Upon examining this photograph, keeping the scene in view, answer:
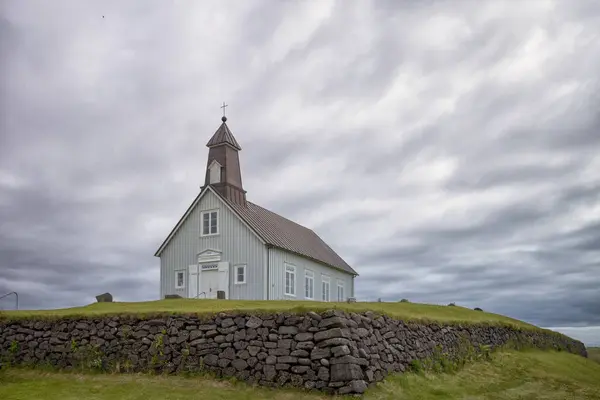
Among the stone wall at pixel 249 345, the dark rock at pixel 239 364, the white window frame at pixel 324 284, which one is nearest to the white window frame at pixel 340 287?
the white window frame at pixel 324 284

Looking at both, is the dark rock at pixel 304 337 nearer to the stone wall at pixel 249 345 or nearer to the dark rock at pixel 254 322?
the stone wall at pixel 249 345

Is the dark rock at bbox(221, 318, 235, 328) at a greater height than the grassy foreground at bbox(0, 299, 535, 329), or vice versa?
the grassy foreground at bbox(0, 299, 535, 329)

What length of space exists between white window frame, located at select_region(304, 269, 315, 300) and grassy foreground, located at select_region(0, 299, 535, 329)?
1049cm

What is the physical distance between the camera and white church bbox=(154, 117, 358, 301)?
32.8 m

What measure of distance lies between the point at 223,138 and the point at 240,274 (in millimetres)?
8434

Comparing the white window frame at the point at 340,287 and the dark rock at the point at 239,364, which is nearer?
the dark rock at the point at 239,364

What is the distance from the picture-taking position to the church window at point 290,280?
3409 centimetres

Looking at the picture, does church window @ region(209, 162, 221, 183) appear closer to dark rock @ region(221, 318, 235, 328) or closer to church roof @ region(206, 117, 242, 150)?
church roof @ region(206, 117, 242, 150)

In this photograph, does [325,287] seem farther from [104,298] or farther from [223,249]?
[104,298]

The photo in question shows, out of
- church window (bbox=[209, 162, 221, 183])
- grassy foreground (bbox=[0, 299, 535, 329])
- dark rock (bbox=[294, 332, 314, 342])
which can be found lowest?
dark rock (bbox=[294, 332, 314, 342])

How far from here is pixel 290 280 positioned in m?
34.7

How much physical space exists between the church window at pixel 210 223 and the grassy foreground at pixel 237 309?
32.4ft

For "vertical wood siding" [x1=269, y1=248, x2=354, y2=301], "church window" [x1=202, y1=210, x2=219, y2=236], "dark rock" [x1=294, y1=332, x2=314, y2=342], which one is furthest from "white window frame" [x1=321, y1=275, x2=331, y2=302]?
"dark rock" [x1=294, y1=332, x2=314, y2=342]

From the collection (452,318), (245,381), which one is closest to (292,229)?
(452,318)
